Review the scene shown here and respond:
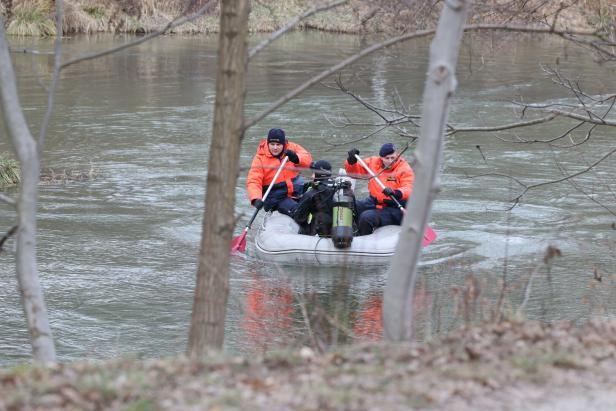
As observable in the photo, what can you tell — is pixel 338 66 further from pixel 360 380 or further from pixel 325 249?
pixel 325 249

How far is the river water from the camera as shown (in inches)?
364

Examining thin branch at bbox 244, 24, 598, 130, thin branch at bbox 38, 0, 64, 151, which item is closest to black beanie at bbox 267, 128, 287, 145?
thin branch at bbox 38, 0, 64, 151

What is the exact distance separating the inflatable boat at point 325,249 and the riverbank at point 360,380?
5653 millimetres

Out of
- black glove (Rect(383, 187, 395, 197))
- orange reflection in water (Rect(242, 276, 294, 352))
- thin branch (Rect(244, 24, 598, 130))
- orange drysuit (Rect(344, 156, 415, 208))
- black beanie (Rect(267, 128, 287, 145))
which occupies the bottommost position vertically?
orange reflection in water (Rect(242, 276, 294, 352))

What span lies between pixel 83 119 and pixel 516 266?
41.3 feet

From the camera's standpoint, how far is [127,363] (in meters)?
5.18

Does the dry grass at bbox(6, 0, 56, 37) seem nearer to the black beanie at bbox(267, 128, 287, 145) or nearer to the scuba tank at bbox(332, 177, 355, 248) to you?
the black beanie at bbox(267, 128, 287, 145)

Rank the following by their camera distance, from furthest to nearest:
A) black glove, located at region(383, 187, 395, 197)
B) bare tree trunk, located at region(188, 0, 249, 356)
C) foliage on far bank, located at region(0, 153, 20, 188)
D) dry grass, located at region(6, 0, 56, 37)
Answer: dry grass, located at region(6, 0, 56, 37)
foliage on far bank, located at region(0, 153, 20, 188)
black glove, located at region(383, 187, 395, 197)
bare tree trunk, located at region(188, 0, 249, 356)

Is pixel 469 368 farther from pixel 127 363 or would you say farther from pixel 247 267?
pixel 247 267

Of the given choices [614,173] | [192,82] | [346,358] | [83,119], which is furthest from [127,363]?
[192,82]

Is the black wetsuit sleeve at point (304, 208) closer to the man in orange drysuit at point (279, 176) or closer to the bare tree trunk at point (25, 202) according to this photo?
the man in orange drysuit at point (279, 176)

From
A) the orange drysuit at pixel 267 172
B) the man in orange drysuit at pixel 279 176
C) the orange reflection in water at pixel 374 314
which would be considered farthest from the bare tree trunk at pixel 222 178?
the orange drysuit at pixel 267 172

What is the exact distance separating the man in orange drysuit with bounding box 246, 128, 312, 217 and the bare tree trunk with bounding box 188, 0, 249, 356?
636cm

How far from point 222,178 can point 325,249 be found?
5.79 metres
